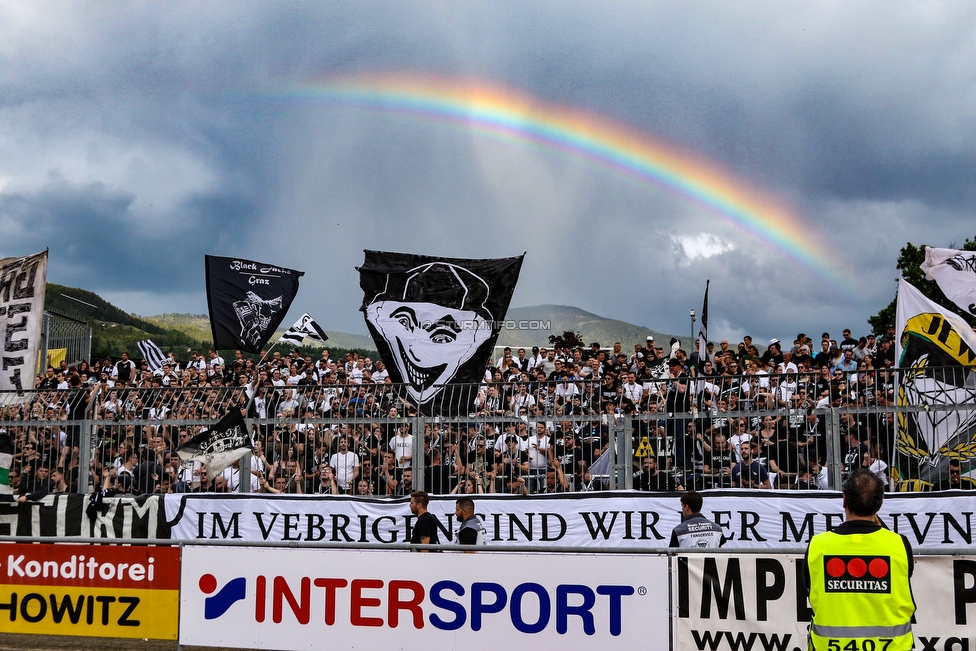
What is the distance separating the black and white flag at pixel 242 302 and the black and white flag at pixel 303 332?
10.6 meters

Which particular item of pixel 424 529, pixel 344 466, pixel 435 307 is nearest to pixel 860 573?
pixel 424 529

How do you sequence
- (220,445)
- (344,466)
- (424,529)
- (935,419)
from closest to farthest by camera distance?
(424,529)
(935,419)
(220,445)
(344,466)

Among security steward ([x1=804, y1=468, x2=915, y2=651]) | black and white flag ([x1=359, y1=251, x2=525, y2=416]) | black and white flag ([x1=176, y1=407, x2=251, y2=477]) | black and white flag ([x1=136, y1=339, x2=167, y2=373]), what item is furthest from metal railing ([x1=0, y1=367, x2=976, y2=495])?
black and white flag ([x1=136, y1=339, x2=167, y2=373])

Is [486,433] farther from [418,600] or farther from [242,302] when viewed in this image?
[242,302]

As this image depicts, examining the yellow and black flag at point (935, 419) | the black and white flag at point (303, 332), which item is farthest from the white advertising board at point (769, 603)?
the black and white flag at point (303, 332)

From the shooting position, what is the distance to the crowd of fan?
1086 centimetres

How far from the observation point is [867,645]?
4.87m

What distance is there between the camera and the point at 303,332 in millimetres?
24500

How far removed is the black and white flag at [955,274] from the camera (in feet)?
38.1

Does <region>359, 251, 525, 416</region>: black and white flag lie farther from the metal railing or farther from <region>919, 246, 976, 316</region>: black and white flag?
<region>919, 246, 976, 316</region>: black and white flag

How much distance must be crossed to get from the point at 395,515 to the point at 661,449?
3.60 m

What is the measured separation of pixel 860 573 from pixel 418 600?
4.32 meters

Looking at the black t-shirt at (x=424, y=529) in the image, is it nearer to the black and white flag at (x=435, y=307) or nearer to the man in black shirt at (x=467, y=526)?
the man in black shirt at (x=467, y=526)

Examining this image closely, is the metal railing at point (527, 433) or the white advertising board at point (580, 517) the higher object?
the metal railing at point (527, 433)
